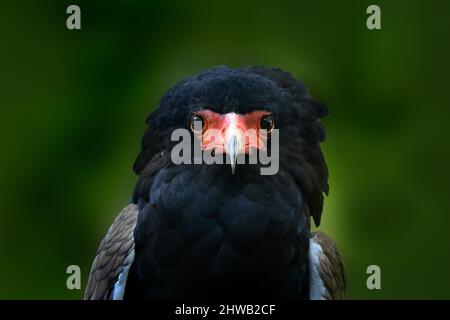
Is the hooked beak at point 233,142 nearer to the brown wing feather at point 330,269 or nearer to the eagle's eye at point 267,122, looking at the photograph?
the eagle's eye at point 267,122

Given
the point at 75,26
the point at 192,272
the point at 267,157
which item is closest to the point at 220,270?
the point at 192,272

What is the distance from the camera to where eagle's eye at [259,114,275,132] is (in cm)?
340

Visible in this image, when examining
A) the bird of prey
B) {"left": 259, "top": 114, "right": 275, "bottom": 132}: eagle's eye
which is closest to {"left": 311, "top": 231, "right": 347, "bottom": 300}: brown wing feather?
the bird of prey

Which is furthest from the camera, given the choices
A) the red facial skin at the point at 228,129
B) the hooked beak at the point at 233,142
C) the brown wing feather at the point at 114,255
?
the brown wing feather at the point at 114,255

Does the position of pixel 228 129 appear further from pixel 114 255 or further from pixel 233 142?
pixel 114 255

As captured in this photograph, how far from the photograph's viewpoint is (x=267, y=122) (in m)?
3.42

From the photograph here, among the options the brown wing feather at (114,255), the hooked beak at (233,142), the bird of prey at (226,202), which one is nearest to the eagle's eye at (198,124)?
the bird of prey at (226,202)

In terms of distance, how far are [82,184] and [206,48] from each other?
101cm

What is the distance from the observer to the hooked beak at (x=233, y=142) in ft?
10.5

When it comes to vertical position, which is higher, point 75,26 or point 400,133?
point 75,26

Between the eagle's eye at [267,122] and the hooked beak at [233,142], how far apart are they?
0.15m

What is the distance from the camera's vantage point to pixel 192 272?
3.44 m

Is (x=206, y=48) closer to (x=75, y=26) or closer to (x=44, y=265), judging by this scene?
(x=75, y=26)

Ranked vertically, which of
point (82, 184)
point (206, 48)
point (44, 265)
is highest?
point (206, 48)
